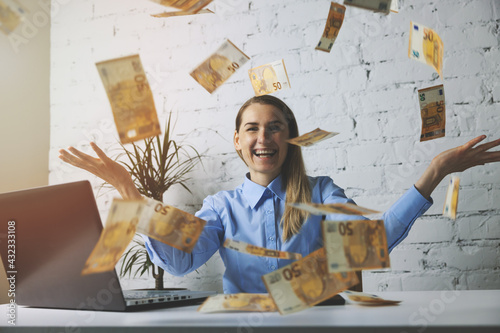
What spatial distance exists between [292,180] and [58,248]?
0.88 m

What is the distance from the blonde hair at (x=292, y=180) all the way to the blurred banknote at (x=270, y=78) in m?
0.23

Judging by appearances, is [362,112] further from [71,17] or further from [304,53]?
[71,17]

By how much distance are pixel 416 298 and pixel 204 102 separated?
1536 mm

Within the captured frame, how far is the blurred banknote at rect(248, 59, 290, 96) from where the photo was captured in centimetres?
191

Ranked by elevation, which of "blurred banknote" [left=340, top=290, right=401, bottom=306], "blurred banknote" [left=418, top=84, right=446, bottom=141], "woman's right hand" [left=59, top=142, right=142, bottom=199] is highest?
"blurred banknote" [left=418, top=84, right=446, bottom=141]

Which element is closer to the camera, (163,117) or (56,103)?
(163,117)

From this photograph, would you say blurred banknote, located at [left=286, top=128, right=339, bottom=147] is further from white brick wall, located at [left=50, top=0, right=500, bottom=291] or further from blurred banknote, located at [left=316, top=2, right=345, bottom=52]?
white brick wall, located at [left=50, top=0, right=500, bottom=291]

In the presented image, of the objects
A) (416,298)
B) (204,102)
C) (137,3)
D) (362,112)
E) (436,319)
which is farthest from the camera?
(137,3)

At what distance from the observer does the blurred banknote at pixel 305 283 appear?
790mm

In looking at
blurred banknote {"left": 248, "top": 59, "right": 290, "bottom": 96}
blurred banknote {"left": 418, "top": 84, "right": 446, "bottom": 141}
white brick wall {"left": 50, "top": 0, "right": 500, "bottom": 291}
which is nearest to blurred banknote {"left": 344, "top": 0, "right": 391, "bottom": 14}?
blurred banknote {"left": 418, "top": 84, "right": 446, "bottom": 141}

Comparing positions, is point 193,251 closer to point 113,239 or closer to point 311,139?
point 311,139

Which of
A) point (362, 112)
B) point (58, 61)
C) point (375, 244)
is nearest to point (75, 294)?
point (375, 244)

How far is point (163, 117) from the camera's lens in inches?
92.7

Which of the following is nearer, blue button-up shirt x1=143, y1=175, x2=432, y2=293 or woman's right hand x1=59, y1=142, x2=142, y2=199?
woman's right hand x1=59, y1=142, x2=142, y2=199
